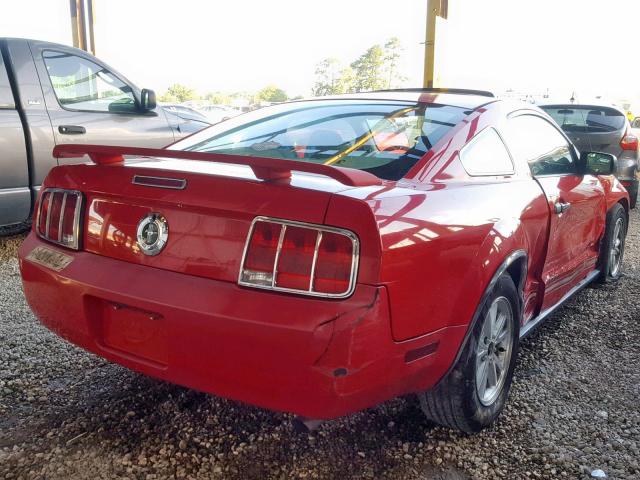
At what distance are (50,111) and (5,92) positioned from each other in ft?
1.16

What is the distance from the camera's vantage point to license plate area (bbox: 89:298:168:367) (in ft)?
6.19

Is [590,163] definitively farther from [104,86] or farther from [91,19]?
[91,19]

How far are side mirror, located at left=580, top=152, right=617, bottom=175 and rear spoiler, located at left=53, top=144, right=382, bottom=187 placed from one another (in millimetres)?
2195

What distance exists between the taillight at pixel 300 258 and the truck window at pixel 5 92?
3.69m

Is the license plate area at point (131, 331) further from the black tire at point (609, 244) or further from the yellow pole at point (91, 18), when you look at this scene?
the yellow pole at point (91, 18)

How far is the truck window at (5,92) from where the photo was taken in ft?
14.9

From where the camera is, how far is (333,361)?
1.67m

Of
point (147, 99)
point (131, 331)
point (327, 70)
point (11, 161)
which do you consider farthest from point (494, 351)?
point (327, 70)

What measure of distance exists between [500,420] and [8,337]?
2.60 meters

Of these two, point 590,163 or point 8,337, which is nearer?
point 8,337

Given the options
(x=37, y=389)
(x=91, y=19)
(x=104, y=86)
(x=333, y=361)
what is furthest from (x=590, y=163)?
(x=91, y=19)

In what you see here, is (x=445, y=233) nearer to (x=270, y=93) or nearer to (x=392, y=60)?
(x=392, y=60)

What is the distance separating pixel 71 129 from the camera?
16.1 feet

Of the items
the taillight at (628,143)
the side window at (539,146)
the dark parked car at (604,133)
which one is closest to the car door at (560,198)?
the side window at (539,146)
